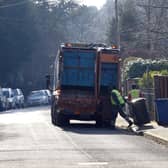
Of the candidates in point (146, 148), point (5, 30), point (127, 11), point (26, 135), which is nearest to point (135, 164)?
point (146, 148)

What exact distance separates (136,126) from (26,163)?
11947 millimetres

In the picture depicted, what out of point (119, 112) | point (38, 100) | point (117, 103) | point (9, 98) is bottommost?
point (38, 100)

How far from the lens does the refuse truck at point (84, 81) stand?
87.4ft

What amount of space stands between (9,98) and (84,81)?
31.1 metres

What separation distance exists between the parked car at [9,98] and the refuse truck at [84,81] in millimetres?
29864

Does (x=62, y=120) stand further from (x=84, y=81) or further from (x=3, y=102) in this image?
(x=3, y=102)

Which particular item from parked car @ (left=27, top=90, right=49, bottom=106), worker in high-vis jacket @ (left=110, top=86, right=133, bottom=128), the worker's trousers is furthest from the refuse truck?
parked car @ (left=27, top=90, right=49, bottom=106)

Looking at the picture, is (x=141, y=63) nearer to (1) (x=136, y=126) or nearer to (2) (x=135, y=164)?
(1) (x=136, y=126)

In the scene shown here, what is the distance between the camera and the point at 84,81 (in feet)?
89.3

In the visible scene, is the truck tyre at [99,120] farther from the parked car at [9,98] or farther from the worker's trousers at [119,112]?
the parked car at [9,98]

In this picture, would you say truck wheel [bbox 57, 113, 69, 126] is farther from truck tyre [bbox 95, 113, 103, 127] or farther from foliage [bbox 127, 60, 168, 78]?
foliage [bbox 127, 60, 168, 78]

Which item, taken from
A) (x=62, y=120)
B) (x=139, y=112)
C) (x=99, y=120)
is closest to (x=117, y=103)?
(x=139, y=112)

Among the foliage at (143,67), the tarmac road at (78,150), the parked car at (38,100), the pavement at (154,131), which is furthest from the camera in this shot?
the parked car at (38,100)

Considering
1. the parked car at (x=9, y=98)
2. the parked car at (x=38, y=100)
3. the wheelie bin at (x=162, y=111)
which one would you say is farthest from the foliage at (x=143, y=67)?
the parked car at (x=38, y=100)
